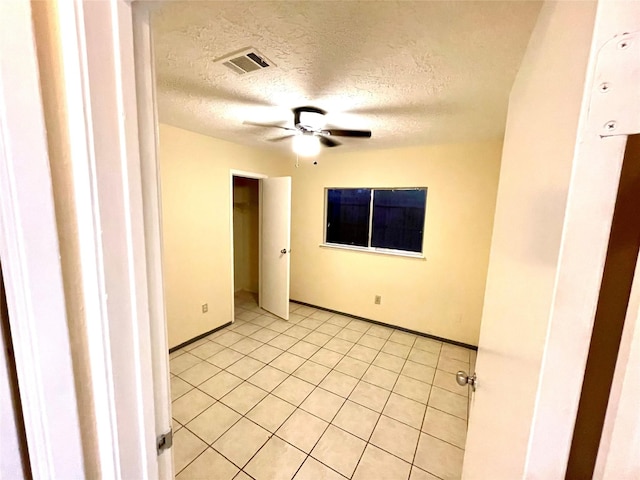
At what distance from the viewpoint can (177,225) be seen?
8.62ft

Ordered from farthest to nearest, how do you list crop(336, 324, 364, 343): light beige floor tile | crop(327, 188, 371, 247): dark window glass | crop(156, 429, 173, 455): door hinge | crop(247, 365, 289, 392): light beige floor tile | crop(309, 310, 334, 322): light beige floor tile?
crop(309, 310, 334, 322): light beige floor tile
crop(327, 188, 371, 247): dark window glass
crop(336, 324, 364, 343): light beige floor tile
crop(247, 365, 289, 392): light beige floor tile
crop(156, 429, 173, 455): door hinge

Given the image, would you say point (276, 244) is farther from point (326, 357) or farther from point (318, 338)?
point (326, 357)

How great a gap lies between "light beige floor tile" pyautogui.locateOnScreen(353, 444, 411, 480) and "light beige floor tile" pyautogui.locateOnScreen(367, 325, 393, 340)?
1557 millimetres

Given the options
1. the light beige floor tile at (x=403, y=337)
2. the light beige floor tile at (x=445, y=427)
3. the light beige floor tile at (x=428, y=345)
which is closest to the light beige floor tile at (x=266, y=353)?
the light beige floor tile at (x=403, y=337)

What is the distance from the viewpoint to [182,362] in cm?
252

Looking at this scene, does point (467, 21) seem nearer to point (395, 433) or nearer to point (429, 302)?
point (395, 433)

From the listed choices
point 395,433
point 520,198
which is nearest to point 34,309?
point 520,198

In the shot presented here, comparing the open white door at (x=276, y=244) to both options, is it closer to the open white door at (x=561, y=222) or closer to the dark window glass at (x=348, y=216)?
the dark window glass at (x=348, y=216)

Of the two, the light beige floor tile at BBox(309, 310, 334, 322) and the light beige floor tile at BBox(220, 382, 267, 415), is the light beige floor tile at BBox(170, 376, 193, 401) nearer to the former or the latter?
the light beige floor tile at BBox(220, 382, 267, 415)

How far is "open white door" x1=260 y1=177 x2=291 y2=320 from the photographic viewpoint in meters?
3.42

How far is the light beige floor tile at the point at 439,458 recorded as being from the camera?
1.54 meters

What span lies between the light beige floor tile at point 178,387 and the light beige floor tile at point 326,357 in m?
1.17

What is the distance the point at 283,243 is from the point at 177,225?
4.39 ft

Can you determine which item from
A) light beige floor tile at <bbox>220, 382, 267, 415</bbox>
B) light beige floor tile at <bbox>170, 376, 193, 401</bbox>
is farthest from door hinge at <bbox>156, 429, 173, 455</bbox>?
light beige floor tile at <bbox>170, 376, 193, 401</bbox>
